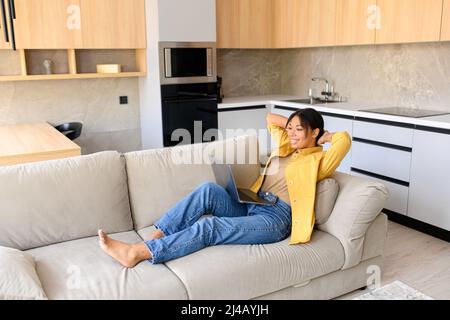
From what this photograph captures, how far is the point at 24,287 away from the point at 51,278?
22 centimetres

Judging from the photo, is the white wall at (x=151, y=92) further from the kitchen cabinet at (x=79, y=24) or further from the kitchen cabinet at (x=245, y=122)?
the kitchen cabinet at (x=245, y=122)

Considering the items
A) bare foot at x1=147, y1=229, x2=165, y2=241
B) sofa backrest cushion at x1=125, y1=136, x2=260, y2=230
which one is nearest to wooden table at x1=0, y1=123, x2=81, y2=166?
sofa backrest cushion at x1=125, y1=136, x2=260, y2=230

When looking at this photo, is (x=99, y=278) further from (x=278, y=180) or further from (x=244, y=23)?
(x=244, y=23)

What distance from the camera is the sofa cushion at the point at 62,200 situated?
2.22 meters

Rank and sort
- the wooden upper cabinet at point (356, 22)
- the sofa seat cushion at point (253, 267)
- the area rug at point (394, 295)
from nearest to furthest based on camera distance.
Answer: the area rug at point (394, 295) < the sofa seat cushion at point (253, 267) < the wooden upper cabinet at point (356, 22)

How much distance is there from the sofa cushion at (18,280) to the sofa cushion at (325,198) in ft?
4.86

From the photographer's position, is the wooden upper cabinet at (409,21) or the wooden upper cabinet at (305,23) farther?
the wooden upper cabinet at (305,23)

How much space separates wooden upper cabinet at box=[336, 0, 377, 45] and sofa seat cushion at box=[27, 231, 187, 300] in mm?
3037

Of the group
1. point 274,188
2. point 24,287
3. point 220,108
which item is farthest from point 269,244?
point 220,108

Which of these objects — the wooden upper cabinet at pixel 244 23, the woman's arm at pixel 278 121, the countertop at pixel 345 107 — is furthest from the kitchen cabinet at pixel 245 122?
the woman's arm at pixel 278 121

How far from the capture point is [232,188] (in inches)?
98.5

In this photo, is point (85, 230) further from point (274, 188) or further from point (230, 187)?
point (274, 188)

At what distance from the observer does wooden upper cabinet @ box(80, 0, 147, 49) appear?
13.4 feet

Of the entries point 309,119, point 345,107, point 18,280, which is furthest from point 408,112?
point 18,280
